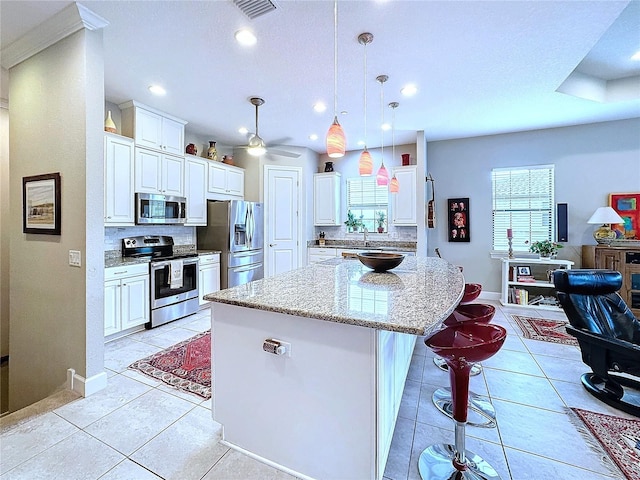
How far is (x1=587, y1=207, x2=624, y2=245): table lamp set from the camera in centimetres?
407

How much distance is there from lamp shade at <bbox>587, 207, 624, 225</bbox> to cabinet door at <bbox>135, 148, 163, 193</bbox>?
19.9ft

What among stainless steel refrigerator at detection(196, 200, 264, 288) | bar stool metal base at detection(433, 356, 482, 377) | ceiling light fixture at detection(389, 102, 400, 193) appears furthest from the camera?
stainless steel refrigerator at detection(196, 200, 264, 288)

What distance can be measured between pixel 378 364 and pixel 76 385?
241 centimetres

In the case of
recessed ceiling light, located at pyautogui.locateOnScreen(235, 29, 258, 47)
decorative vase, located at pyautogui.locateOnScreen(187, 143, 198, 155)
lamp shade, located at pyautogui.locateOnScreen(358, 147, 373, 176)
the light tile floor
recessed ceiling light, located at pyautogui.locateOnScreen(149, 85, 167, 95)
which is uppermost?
recessed ceiling light, located at pyautogui.locateOnScreen(149, 85, 167, 95)

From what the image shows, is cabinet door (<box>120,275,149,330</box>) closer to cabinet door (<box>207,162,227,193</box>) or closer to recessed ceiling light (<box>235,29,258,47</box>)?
cabinet door (<box>207,162,227,193</box>)

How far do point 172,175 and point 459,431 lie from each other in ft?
14.1

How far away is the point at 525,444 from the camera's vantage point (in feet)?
5.72

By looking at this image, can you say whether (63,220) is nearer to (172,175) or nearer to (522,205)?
(172,175)

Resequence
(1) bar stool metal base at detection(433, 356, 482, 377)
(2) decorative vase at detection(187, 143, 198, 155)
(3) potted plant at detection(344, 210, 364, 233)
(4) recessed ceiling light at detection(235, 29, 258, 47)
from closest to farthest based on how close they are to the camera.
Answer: (4) recessed ceiling light at detection(235, 29, 258, 47), (1) bar stool metal base at detection(433, 356, 482, 377), (2) decorative vase at detection(187, 143, 198, 155), (3) potted plant at detection(344, 210, 364, 233)

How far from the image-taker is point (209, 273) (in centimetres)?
449

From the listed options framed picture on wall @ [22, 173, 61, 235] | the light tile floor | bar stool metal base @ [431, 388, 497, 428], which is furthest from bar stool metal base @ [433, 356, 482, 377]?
framed picture on wall @ [22, 173, 61, 235]

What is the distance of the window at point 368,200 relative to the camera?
586 centimetres

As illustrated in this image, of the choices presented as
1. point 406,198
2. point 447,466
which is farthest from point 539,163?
point 447,466

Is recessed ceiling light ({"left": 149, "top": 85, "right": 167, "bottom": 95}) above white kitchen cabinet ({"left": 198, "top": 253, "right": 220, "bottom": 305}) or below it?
above
